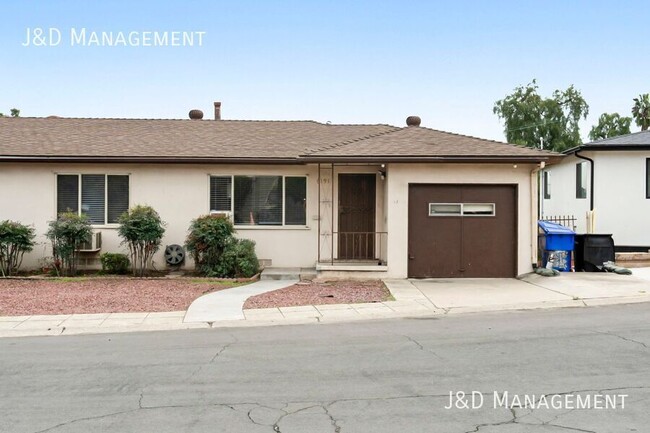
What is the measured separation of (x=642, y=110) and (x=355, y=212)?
51.7 m

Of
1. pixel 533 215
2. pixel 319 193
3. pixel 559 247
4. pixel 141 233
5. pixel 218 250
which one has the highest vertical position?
pixel 319 193

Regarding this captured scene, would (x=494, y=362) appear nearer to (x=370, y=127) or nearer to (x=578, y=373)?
(x=578, y=373)

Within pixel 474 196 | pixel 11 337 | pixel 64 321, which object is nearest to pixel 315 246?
pixel 474 196

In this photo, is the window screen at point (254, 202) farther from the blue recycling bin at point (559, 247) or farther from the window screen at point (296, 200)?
the blue recycling bin at point (559, 247)

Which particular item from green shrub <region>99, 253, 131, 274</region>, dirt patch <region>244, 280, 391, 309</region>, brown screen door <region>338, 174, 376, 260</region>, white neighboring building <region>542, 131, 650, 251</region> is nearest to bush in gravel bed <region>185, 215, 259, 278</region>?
dirt patch <region>244, 280, 391, 309</region>

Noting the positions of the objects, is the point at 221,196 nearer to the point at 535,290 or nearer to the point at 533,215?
the point at 533,215

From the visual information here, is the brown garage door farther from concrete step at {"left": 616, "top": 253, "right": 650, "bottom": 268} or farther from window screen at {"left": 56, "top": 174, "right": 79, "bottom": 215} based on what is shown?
window screen at {"left": 56, "top": 174, "right": 79, "bottom": 215}

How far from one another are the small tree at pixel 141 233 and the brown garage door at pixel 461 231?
6.38m

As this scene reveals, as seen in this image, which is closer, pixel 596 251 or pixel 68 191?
pixel 596 251

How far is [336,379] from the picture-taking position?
19.1 feet

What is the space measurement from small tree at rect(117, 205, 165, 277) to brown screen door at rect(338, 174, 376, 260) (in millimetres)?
4765

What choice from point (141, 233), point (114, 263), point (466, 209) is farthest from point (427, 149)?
point (114, 263)

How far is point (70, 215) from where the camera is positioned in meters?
13.9

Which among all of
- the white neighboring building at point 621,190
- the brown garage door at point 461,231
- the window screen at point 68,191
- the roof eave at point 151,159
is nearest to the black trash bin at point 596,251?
the brown garage door at point 461,231
